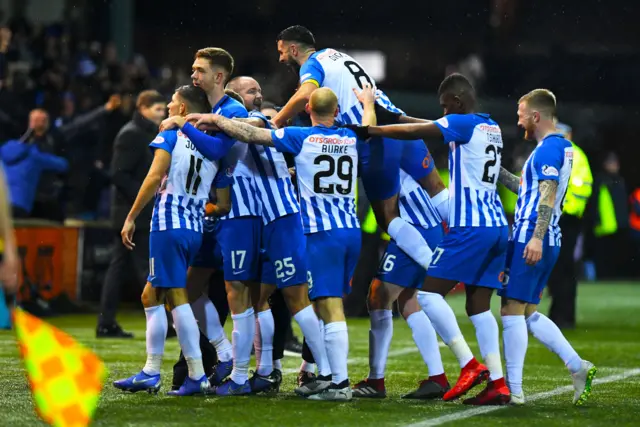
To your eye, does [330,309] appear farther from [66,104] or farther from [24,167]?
[66,104]

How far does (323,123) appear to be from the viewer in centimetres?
752

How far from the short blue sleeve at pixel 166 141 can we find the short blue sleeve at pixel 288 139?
0.71m

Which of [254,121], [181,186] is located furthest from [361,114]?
[181,186]

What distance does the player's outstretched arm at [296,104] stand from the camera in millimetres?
8008

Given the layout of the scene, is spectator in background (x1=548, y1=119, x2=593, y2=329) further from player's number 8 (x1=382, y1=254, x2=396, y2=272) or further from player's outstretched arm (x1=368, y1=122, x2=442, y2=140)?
player's outstretched arm (x1=368, y1=122, x2=442, y2=140)

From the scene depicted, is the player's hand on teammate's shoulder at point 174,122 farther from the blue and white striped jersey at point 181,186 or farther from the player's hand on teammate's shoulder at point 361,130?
the player's hand on teammate's shoulder at point 361,130

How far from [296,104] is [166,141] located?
0.85 m

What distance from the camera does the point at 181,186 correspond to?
776cm

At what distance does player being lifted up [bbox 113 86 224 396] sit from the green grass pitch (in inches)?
7.7

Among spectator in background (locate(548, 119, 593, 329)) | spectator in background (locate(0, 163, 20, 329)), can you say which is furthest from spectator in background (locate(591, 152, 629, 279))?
spectator in background (locate(0, 163, 20, 329))

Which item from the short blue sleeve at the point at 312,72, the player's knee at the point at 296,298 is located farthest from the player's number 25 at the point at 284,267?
the short blue sleeve at the point at 312,72

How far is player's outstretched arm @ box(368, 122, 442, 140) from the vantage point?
7.43 metres

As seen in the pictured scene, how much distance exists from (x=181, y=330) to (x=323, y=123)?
1493 millimetres

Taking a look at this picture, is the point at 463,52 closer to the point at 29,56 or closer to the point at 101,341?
the point at 29,56
